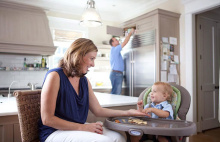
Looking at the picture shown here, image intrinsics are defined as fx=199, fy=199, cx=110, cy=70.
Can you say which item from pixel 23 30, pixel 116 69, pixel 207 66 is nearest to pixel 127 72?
pixel 116 69

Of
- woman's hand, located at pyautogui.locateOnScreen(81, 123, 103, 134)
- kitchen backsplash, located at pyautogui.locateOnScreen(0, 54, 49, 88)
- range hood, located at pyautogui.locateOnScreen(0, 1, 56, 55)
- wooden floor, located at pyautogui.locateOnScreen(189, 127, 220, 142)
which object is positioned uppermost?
range hood, located at pyautogui.locateOnScreen(0, 1, 56, 55)

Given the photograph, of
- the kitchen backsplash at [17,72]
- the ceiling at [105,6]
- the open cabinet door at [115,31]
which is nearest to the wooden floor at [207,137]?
the open cabinet door at [115,31]

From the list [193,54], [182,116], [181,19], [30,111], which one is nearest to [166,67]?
[193,54]

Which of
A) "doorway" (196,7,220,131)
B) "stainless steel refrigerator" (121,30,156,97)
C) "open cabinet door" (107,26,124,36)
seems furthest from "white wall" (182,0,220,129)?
"open cabinet door" (107,26,124,36)

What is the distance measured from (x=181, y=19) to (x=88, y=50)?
330 cm

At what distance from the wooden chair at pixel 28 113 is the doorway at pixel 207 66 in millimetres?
3400

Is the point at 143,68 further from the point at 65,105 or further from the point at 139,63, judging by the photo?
the point at 65,105

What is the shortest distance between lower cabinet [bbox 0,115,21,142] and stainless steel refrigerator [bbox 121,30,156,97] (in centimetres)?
297

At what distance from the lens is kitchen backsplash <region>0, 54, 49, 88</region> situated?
444cm

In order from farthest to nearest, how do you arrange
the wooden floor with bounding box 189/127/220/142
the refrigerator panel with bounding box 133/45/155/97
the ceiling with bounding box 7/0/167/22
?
the ceiling with bounding box 7/0/167/22 → the refrigerator panel with bounding box 133/45/155/97 → the wooden floor with bounding box 189/127/220/142

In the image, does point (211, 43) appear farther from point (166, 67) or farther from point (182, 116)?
point (182, 116)

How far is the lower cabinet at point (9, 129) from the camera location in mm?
1508

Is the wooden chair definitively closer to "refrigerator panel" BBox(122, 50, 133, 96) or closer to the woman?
the woman

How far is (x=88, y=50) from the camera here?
4.58ft
